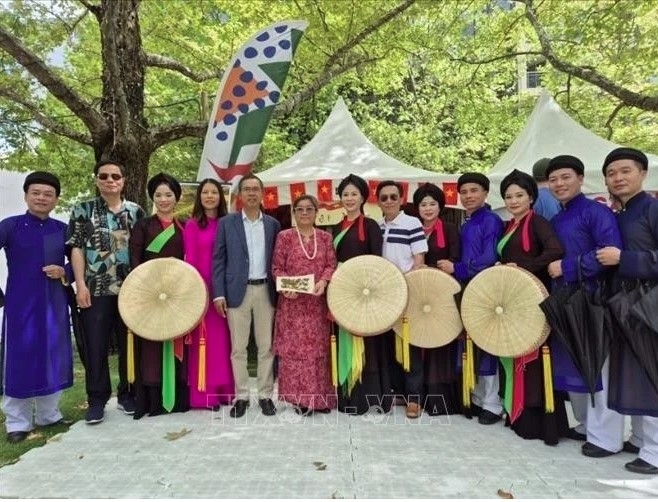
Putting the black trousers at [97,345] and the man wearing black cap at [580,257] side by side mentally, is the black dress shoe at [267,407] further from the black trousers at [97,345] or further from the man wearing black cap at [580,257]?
the man wearing black cap at [580,257]

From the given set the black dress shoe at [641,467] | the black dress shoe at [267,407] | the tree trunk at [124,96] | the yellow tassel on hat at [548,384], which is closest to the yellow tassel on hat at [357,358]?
the black dress shoe at [267,407]

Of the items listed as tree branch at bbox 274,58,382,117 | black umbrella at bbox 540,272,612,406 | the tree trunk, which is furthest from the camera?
tree branch at bbox 274,58,382,117

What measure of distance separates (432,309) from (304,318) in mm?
836

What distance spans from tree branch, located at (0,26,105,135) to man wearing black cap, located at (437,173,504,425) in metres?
4.31

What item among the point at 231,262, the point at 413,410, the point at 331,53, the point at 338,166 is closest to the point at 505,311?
the point at 413,410

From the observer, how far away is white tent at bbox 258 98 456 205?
5.79 metres

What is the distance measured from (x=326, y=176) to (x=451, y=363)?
2971 mm

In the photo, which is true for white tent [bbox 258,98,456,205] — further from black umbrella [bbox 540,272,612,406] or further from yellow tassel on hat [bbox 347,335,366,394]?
black umbrella [bbox 540,272,612,406]

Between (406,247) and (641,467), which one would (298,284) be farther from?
(641,467)

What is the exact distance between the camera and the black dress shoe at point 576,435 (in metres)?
3.07

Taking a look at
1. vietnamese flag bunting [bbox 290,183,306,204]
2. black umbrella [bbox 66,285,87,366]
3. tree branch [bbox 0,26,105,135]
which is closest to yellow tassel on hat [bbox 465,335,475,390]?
black umbrella [bbox 66,285,87,366]

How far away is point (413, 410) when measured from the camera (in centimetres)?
345

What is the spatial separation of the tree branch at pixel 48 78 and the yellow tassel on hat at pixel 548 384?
516 centimetres

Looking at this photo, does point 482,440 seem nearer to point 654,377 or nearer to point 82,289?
point 654,377
